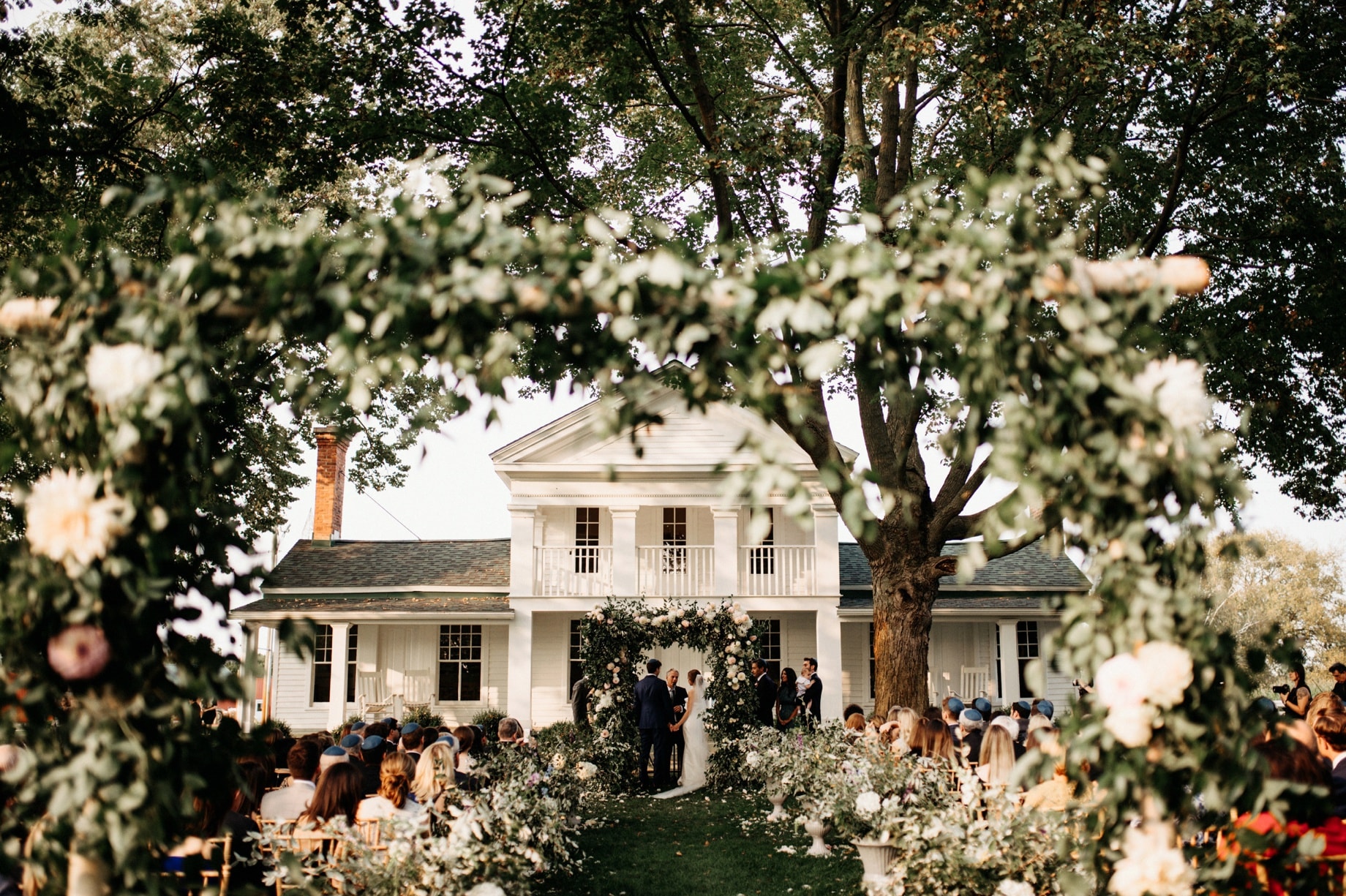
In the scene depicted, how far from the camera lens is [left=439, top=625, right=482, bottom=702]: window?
87.1 ft

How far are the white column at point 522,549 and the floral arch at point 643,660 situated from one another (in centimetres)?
783

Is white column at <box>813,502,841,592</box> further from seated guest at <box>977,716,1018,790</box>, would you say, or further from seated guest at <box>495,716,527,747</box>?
seated guest at <box>977,716,1018,790</box>

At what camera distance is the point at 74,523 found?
322cm

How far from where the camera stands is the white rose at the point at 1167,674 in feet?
10.5

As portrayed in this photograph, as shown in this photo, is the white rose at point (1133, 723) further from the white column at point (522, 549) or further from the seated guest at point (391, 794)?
the white column at point (522, 549)

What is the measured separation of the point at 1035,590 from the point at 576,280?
25.2 meters

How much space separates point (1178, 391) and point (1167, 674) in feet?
2.66

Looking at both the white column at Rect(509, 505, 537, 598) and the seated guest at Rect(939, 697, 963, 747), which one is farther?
the white column at Rect(509, 505, 537, 598)

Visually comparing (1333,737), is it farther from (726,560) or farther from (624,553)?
(624,553)

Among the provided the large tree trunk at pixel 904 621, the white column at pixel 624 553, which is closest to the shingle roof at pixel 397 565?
the white column at pixel 624 553

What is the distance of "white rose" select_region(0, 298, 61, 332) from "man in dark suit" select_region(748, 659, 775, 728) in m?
13.9

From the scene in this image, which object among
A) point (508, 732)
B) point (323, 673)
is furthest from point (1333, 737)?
point (323, 673)

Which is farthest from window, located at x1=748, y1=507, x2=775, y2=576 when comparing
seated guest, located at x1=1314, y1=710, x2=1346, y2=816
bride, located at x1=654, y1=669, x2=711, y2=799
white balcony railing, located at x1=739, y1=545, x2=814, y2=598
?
seated guest, located at x1=1314, y1=710, x2=1346, y2=816

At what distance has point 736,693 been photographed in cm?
1630
